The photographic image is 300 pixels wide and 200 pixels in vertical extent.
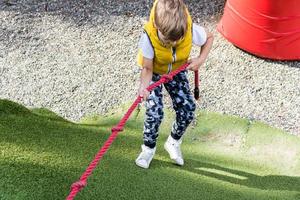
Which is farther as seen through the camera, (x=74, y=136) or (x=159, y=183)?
(x=74, y=136)

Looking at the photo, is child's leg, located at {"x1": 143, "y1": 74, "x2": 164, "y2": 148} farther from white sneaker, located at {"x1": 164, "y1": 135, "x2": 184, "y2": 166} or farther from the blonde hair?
the blonde hair

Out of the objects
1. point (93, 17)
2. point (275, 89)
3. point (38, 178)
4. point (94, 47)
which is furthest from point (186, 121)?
point (93, 17)

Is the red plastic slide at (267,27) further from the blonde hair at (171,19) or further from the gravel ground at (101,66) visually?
the blonde hair at (171,19)

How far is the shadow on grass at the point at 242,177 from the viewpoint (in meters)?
3.30

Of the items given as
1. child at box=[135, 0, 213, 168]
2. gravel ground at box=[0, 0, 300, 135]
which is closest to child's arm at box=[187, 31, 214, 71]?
child at box=[135, 0, 213, 168]

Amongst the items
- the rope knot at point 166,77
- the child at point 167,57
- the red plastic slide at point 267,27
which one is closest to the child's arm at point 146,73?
the child at point 167,57

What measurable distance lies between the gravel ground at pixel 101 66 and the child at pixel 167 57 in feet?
4.21

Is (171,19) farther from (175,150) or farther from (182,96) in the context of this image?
(175,150)

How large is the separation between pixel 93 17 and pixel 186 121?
2678 millimetres

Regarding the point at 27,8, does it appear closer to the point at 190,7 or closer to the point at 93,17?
the point at 93,17

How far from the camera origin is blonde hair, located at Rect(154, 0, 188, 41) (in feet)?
8.30

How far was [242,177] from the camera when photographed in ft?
11.1

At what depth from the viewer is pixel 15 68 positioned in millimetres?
4766

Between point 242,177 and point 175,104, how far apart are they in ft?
2.33
